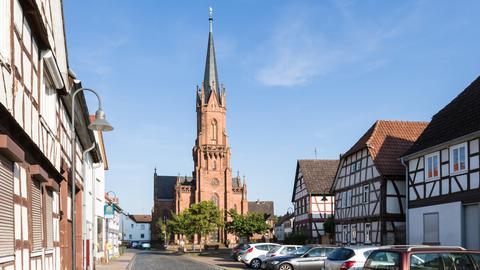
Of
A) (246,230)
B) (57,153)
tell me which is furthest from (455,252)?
(246,230)

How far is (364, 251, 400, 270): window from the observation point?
37.7 feet

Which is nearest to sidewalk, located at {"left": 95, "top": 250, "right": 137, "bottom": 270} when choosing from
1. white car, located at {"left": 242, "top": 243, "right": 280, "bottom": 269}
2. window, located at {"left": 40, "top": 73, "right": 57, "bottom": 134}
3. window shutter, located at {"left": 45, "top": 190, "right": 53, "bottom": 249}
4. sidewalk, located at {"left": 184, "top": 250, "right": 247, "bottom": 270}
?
sidewalk, located at {"left": 184, "top": 250, "right": 247, "bottom": 270}

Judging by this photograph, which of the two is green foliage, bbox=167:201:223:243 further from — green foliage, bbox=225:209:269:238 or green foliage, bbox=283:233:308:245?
green foliage, bbox=283:233:308:245

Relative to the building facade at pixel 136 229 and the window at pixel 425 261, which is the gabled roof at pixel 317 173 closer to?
the window at pixel 425 261

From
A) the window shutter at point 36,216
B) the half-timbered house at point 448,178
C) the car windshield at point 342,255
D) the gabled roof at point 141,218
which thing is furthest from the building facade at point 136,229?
the window shutter at point 36,216

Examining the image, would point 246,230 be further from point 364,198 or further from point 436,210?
point 436,210

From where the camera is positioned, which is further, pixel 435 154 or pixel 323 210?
pixel 323 210

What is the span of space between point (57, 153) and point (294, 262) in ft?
46.9

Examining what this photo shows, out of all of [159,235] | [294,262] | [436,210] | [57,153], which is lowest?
[159,235]

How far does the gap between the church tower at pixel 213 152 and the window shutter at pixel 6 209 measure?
87.7 m

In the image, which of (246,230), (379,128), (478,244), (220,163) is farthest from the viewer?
(220,163)

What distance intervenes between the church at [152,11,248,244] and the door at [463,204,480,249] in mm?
71347

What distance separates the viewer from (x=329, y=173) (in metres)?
55.1

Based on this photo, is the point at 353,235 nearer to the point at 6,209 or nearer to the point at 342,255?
the point at 342,255
